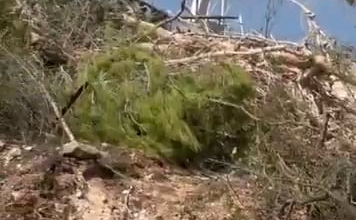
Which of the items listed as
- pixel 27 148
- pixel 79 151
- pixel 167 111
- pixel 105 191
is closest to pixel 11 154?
pixel 27 148

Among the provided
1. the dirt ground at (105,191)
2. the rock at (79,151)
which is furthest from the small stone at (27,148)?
the rock at (79,151)

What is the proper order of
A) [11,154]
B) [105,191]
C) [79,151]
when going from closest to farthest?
[105,191] < [79,151] < [11,154]

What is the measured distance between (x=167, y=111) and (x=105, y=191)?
65cm

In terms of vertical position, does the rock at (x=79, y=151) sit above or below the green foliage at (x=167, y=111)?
below

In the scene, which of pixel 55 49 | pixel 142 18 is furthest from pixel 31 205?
pixel 142 18

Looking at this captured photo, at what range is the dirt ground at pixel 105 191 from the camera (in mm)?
3846

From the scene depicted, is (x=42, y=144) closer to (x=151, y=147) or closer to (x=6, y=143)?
(x=6, y=143)

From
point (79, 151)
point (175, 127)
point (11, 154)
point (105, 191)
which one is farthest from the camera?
point (175, 127)

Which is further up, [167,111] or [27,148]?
[167,111]

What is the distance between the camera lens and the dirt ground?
12.6 ft

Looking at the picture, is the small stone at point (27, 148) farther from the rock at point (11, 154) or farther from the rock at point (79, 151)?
the rock at point (79, 151)

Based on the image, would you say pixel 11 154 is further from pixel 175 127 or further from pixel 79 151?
pixel 175 127

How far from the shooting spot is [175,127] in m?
4.46

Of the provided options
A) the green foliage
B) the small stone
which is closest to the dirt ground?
the small stone
